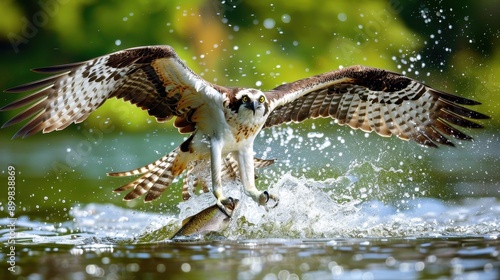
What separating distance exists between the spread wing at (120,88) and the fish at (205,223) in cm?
121

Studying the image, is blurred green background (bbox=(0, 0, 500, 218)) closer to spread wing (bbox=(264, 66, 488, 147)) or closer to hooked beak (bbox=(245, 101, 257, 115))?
spread wing (bbox=(264, 66, 488, 147))

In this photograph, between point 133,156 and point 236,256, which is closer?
point 236,256

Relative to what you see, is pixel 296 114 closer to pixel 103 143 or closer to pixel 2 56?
pixel 103 143

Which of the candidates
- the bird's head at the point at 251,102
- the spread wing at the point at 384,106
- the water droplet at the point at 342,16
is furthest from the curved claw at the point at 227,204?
the water droplet at the point at 342,16

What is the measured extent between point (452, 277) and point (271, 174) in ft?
28.3

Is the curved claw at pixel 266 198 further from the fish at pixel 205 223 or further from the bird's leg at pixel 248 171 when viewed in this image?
the fish at pixel 205 223

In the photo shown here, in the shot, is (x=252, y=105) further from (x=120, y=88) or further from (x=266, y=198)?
(x=120, y=88)

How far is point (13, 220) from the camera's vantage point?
10695mm

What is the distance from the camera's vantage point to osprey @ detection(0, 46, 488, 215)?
8906 mm

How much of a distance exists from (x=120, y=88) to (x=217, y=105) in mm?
997

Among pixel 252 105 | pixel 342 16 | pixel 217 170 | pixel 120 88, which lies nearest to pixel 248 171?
pixel 217 170

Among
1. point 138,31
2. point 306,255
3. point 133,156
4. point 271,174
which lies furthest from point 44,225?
point 138,31

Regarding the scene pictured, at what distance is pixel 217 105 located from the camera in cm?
948

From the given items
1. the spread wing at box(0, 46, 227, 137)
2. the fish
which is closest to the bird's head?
the spread wing at box(0, 46, 227, 137)
